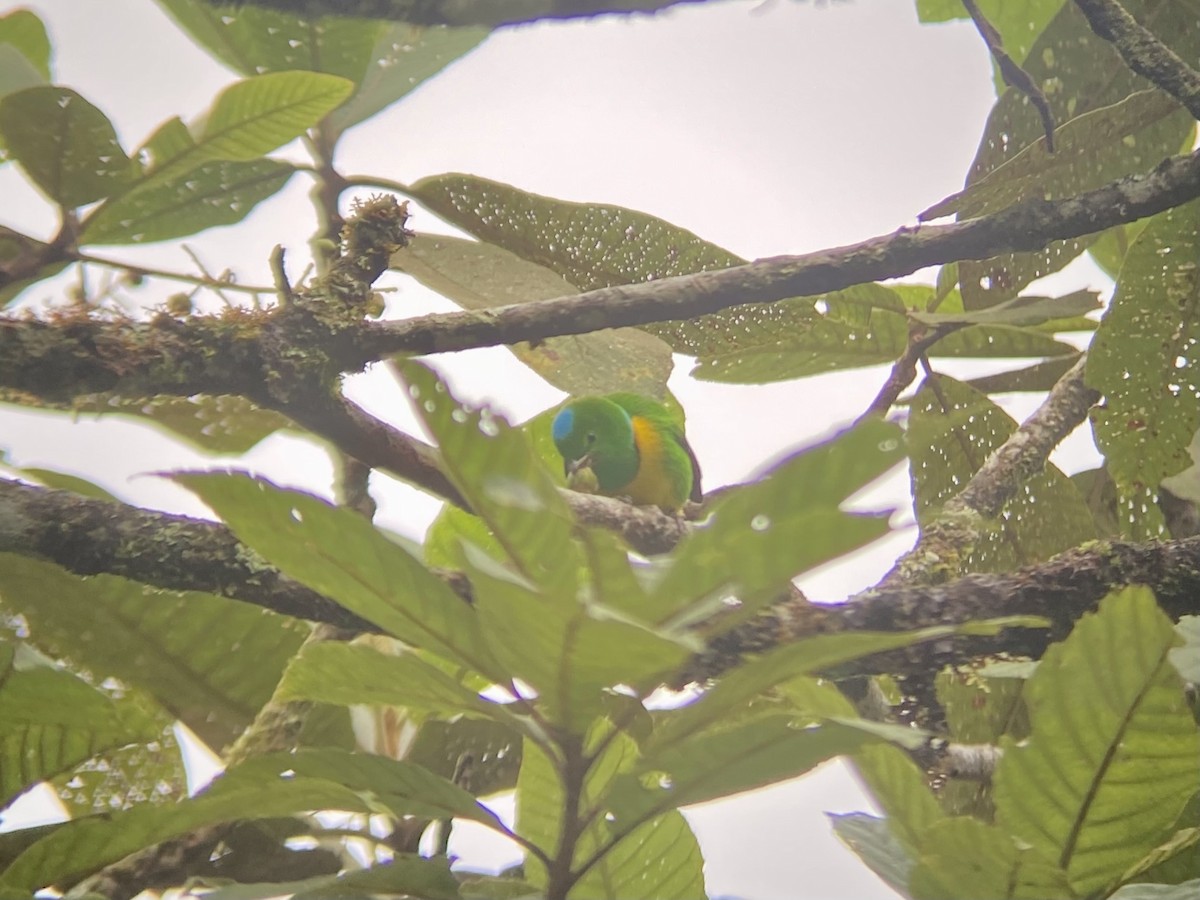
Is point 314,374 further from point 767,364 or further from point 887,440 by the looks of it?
point 767,364

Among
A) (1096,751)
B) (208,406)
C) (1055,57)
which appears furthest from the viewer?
(1055,57)

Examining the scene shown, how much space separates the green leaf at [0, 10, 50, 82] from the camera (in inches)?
46.7

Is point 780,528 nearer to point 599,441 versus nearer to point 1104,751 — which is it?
point 1104,751

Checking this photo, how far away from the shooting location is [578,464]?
2.00m

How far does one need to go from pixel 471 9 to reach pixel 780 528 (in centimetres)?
58

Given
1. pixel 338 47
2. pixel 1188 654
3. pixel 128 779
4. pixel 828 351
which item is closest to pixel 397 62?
pixel 338 47

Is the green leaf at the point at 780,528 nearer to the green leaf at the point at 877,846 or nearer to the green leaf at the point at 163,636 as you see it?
the green leaf at the point at 877,846

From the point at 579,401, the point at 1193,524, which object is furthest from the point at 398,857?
the point at 579,401

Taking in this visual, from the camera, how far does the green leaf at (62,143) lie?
0.87m

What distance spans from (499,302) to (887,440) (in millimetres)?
736

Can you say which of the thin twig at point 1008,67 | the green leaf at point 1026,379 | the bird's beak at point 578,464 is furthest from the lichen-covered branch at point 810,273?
the bird's beak at point 578,464

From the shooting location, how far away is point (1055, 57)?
1.20 meters

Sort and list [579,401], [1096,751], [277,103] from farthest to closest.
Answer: [579,401] < [277,103] < [1096,751]

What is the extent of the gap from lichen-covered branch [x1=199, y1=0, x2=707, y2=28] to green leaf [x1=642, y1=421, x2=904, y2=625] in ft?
1.68
